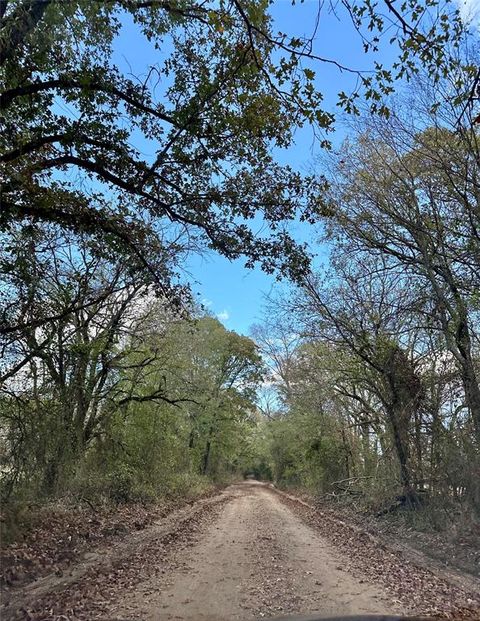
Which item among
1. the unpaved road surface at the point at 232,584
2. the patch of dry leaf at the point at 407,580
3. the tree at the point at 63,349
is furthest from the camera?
the tree at the point at 63,349

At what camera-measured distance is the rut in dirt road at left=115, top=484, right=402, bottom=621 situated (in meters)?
6.02

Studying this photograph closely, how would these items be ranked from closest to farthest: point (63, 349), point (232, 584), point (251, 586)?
point (251, 586), point (232, 584), point (63, 349)

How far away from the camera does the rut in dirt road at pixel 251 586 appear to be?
6023 mm

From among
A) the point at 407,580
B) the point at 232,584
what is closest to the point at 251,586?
the point at 232,584

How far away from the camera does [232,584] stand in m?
7.41

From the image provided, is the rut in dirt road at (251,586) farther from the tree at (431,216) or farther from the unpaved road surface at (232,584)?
the tree at (431,216)

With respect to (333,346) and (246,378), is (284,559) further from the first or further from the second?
(246,378)

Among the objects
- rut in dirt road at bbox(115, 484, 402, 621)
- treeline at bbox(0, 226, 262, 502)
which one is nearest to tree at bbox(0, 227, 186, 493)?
treeline at bbox(0, 226, 262, 502)

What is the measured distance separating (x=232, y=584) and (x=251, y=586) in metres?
0.30

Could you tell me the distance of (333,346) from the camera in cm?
1856

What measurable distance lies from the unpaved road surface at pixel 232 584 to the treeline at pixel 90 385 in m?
2.91

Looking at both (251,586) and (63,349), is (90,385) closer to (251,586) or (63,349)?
(63,349)

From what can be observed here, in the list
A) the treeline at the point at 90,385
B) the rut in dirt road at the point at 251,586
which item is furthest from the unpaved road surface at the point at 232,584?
the treeline at the point at 90,385

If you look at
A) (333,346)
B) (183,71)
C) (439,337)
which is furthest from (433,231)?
(183,71)
